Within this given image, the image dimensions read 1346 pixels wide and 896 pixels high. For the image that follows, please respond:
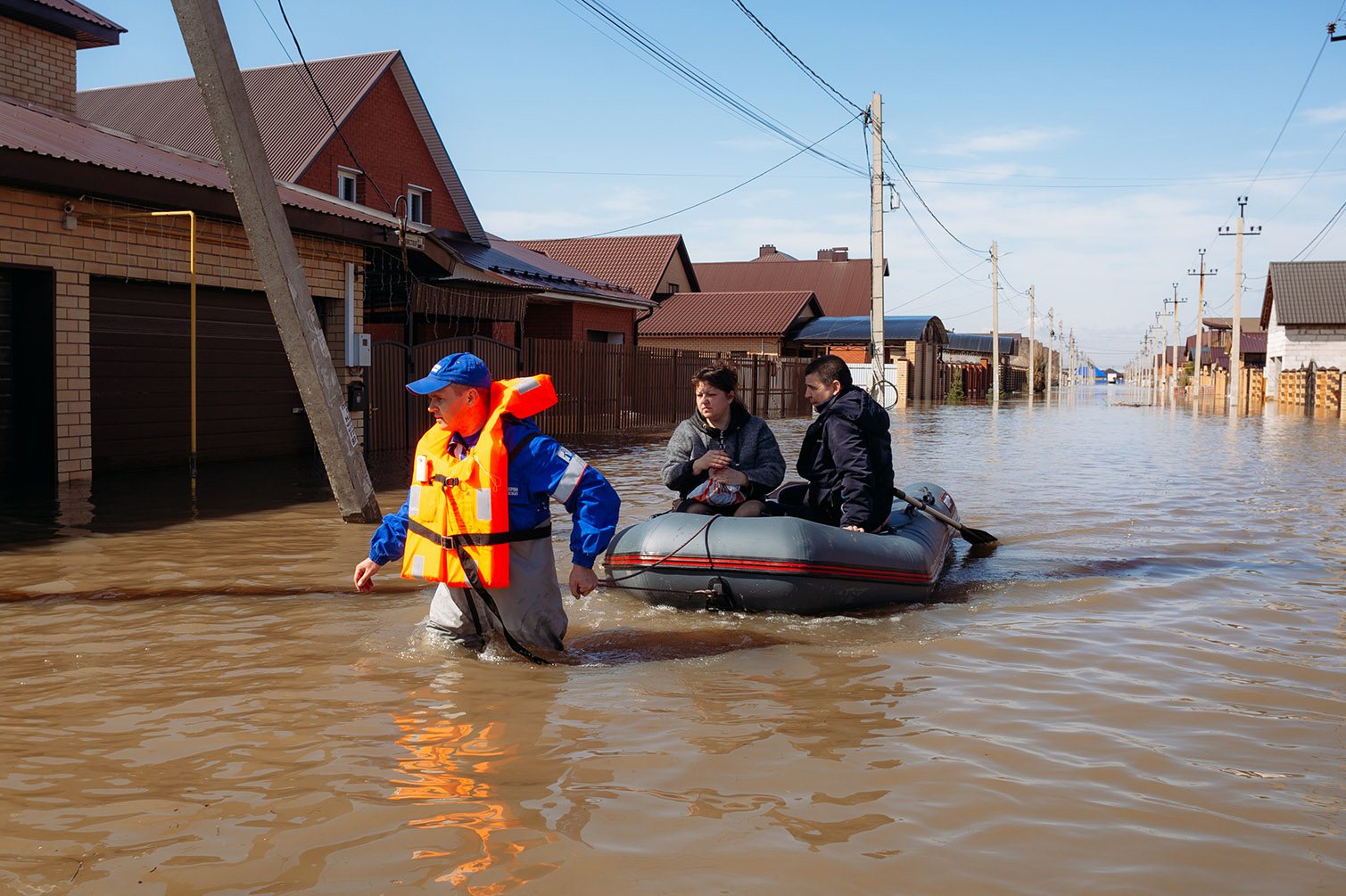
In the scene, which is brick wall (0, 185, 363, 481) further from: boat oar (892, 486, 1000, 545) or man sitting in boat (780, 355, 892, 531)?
boat oar (892, 486, 1000, 545)

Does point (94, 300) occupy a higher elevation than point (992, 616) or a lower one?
higher

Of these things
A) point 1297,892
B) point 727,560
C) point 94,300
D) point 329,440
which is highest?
point 94,300

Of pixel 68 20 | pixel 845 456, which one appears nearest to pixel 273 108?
pixel 68 20

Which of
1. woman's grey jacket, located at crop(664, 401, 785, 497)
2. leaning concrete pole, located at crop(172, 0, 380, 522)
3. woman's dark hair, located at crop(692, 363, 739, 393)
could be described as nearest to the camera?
woman's dark hair, located at crop(692, 363, 739, 393)

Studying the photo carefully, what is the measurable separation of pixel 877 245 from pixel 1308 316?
29.5 m

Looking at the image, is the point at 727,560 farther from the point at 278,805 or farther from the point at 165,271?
the point at 165,271

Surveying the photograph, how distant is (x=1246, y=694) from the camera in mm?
5031

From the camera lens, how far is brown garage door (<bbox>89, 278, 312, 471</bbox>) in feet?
39.4

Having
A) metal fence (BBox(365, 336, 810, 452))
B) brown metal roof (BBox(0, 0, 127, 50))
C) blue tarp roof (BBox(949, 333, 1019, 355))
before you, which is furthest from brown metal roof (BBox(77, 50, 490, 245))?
blue tarp roof (BBox(949, 333, 1019, 355))

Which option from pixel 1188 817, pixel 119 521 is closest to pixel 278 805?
pixel 1188 817

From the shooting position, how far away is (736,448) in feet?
23.1

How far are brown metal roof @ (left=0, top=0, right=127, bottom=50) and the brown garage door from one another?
19.1ft

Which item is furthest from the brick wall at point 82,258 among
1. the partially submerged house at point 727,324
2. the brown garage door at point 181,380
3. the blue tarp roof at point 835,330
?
the blue tarp roof at point 835,330

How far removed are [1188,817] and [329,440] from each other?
624 cm
